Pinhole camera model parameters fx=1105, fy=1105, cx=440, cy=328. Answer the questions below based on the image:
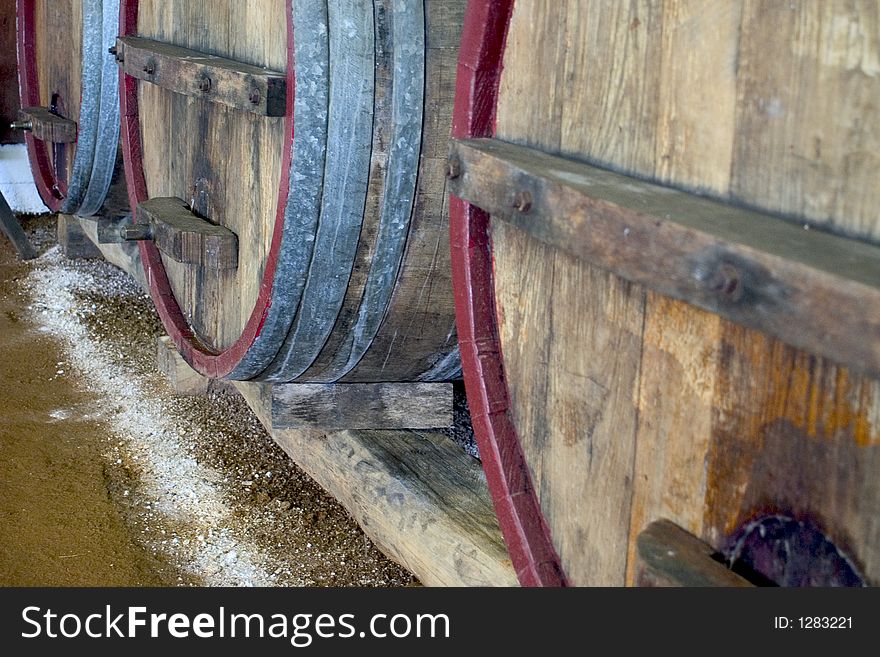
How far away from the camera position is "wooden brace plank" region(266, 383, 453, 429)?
2400mm

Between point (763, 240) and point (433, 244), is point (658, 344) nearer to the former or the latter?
point (763, 240)

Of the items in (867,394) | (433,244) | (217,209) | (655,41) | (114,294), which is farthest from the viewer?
(114,294)

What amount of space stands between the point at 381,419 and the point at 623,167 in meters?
1.30

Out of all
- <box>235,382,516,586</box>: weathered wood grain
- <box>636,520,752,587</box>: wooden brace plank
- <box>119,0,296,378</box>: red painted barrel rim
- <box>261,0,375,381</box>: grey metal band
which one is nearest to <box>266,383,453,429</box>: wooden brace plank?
<box>235,382,516,586</box>: weathered wood grain

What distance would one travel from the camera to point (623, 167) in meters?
1.23

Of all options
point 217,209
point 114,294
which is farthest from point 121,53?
point 114,294

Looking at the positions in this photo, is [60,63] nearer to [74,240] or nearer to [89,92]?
[89,92]

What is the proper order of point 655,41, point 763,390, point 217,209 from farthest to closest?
point 217,209, point 655,41, point 763,390

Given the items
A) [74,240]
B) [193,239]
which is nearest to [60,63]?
[74,240]

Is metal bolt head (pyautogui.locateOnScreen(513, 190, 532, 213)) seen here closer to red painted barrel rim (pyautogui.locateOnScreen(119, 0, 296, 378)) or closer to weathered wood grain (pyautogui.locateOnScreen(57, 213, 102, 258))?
red painted barrel rim (pyautogui.locateOnScreen(119, 0, 296, 378))

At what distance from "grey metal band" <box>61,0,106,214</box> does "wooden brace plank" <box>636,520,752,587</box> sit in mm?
2626

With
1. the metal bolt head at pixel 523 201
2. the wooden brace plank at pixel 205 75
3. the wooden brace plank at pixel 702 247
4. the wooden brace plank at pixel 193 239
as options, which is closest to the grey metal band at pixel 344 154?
the wooden brace plank at pixel 205 75
